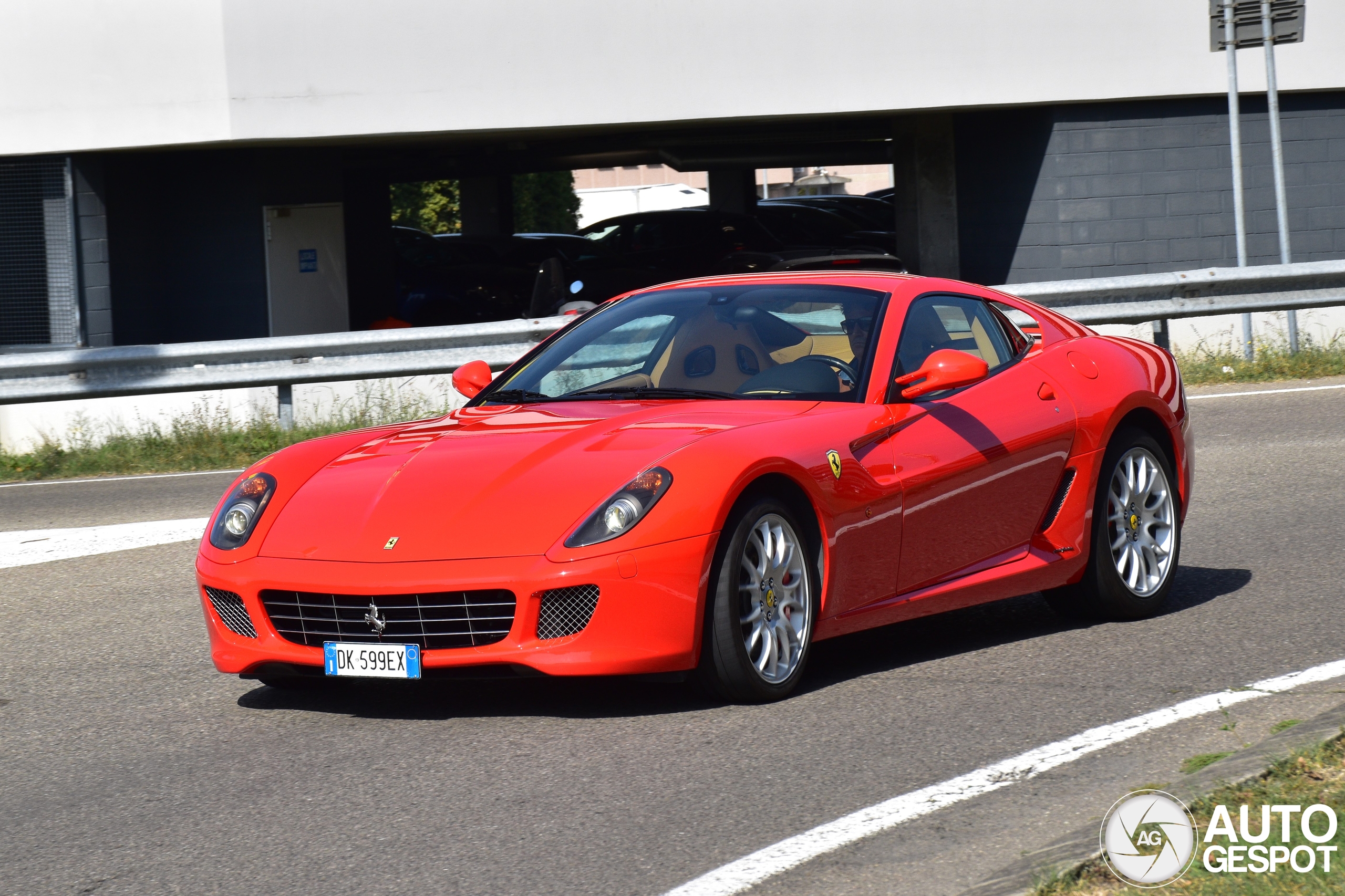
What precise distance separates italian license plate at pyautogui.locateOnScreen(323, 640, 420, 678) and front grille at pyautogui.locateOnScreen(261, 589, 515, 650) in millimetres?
27

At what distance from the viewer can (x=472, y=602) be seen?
4.96 metres

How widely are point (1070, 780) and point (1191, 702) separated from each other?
0.93 m

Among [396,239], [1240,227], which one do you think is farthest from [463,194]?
[1240,227]

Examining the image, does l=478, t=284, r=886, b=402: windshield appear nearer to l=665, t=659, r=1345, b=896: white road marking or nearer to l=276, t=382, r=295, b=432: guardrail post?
l=665, t=659, r=1345, b=896: white road marking

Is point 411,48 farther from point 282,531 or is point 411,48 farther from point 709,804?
point 709,804

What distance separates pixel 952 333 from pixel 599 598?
213 centimetres

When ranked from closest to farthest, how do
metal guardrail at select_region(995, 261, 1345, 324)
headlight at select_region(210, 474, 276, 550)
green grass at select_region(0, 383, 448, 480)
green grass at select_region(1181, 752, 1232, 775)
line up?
green grass at select_region(1181, 752, 1232, 775)
headlight at select_region(210, 474, 276, 550)
green grass at select_region(0, 383, 448, 480)
metal guardrail at select_region(995, 261, 1345, 324)

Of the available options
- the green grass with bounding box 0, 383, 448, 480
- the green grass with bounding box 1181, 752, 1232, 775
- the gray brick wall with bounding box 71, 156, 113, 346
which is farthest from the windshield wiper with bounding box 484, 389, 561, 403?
the gray brick wall with bounding box 71, 156, 113, 346

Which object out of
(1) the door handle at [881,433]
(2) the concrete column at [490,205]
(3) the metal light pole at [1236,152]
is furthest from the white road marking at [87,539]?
(2) the concrete column at [490,205]

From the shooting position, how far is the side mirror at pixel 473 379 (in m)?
6.59

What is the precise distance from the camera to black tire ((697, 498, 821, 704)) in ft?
16.6

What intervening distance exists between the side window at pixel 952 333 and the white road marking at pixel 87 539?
13.3 feet

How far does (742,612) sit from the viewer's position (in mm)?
5180

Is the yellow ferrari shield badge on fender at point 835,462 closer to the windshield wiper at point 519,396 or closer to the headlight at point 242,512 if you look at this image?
the windshield wiper at point 519,396
